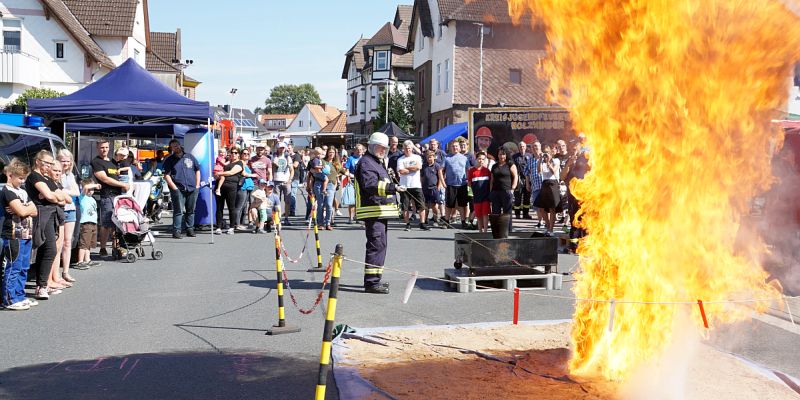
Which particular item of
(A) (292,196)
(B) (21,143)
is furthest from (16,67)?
(B) (21,143)

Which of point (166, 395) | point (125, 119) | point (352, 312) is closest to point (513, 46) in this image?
point (125, 119)

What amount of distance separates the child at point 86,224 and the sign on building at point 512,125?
11678 millimetres

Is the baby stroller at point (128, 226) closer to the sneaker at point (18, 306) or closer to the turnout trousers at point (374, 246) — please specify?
the sneaker at point (18, 306)

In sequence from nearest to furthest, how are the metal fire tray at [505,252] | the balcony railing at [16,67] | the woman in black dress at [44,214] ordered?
the woman in black dress at [44,214] < the metal fire tray at [505,252] < the balcony railing at [16,67]

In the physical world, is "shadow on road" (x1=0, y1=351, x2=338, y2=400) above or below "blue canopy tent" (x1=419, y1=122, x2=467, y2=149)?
below

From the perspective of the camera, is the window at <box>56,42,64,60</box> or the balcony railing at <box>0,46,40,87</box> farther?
the window at <box>56,42,64,60</box>

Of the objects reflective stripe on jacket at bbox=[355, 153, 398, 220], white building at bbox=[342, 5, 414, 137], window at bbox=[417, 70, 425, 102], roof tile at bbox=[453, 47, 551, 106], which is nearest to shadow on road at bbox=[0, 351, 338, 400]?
reflective stripe on jacket at bbox=[355, 153, 398, 220]

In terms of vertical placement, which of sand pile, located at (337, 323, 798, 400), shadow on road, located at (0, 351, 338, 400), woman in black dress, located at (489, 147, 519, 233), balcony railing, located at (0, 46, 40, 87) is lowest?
shadow on road, located at (0, 351, 338, 400)

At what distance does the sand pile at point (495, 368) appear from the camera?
5.34m

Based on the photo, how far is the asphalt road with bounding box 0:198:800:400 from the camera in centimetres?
560

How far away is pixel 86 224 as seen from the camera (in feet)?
36.6

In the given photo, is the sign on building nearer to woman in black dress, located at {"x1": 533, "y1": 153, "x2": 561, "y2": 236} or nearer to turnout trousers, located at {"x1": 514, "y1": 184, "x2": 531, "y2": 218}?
turnout trousers, located at {"x1": 514, "y1": 184, "x2": 531, "y2": 218}

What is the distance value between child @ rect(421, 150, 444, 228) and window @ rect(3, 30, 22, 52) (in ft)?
93.2

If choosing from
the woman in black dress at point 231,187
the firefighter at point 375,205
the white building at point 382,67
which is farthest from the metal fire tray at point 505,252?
the white building at point 382,67
